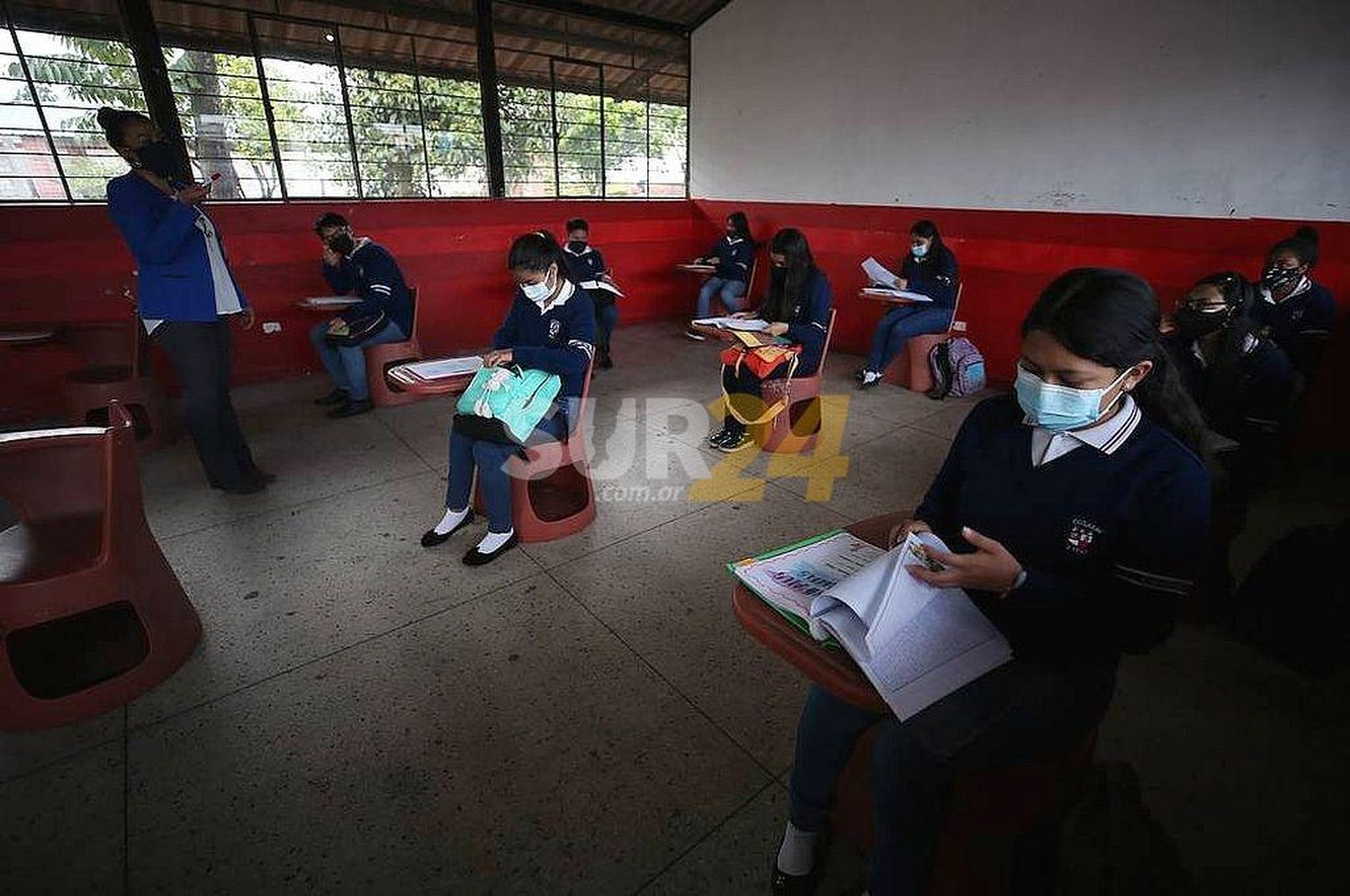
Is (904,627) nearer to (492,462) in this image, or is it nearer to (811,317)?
(492,462)

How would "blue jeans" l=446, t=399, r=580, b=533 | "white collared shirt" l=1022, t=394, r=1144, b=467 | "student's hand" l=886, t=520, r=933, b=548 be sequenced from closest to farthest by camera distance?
"white collared shirt" l=1022, t=394, r=1144, b=467 → "student's hand" l=886, t=520, r=933, b=548 → "blue jeans" l=446, t=399, r=580, b=533

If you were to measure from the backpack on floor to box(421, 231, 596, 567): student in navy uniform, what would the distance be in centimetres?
348

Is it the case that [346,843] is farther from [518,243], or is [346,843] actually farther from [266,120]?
[266,120]

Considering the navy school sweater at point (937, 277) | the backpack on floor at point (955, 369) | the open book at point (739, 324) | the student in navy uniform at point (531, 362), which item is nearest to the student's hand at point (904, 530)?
the student in navy uniform at point (531, 362)

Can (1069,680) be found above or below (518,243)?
below

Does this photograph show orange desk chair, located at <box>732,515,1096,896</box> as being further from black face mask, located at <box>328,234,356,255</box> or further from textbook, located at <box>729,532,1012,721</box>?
black face mask, located at <box>328,234,356,255</box>

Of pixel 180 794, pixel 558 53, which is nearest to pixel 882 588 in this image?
pixel 180 794

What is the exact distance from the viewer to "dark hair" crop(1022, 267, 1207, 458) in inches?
42.6

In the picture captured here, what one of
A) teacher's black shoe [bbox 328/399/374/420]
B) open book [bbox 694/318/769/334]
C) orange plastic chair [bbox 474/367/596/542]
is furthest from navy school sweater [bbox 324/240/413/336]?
open book [bbox 694/318/769/334]

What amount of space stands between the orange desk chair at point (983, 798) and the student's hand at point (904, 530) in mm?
380

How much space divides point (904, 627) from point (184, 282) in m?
3.50

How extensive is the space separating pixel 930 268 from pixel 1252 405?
2.59 metres

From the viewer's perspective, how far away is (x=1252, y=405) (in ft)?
9.94

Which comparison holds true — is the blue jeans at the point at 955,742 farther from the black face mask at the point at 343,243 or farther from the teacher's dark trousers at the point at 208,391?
the black face mask at the point at 343,243
